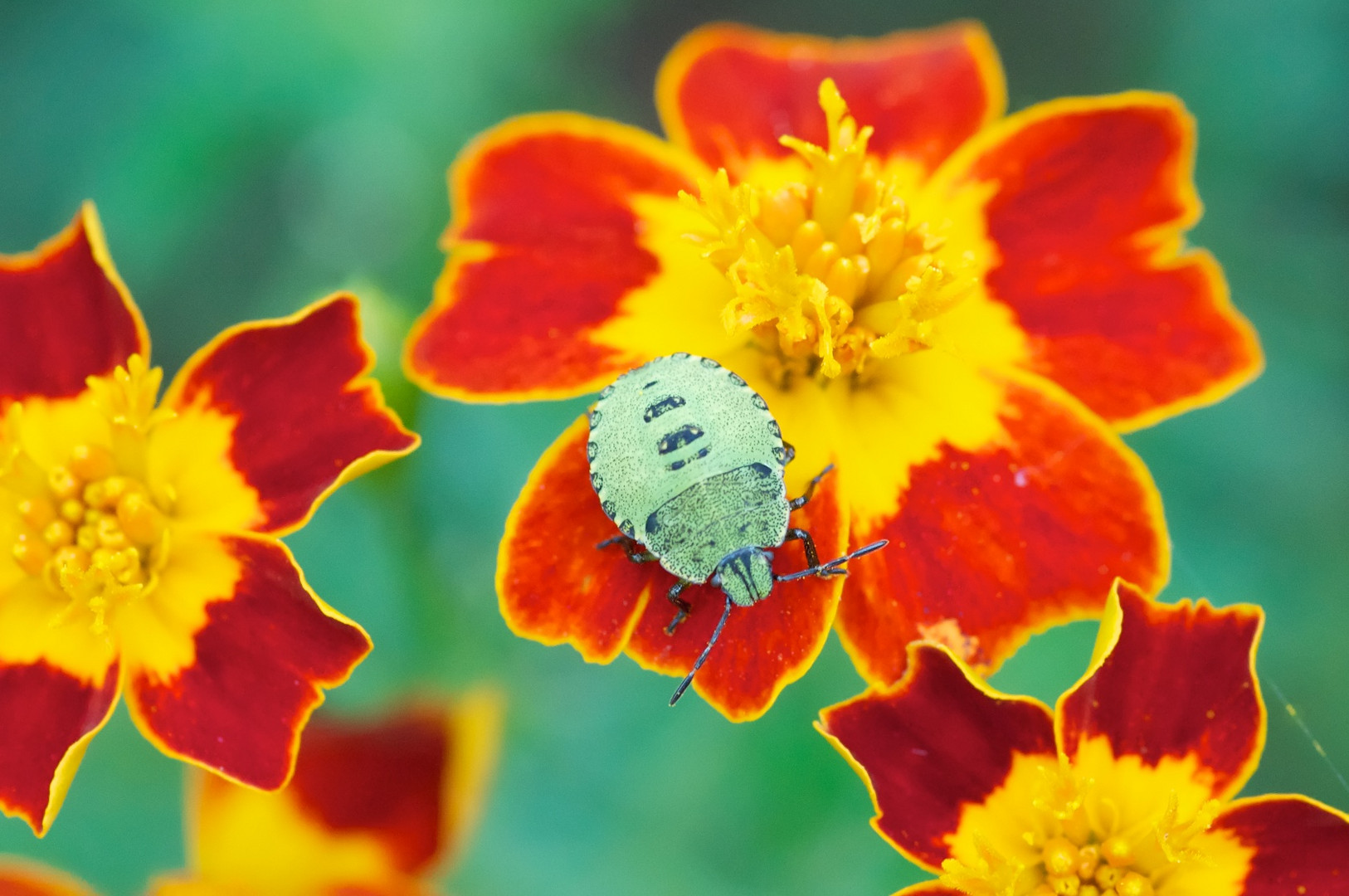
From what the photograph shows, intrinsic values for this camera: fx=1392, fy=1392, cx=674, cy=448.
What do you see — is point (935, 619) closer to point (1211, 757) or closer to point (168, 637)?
point (1211, 757)

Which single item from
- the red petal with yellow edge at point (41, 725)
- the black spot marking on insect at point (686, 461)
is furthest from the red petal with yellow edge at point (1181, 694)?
the red petal with yellow edge at point (41, 725)

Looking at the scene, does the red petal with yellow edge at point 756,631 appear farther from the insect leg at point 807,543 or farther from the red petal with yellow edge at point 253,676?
the red petal with yellow edge at point 253,676

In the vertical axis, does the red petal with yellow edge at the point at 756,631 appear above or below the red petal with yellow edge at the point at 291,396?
below

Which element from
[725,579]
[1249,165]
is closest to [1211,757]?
[725,579]

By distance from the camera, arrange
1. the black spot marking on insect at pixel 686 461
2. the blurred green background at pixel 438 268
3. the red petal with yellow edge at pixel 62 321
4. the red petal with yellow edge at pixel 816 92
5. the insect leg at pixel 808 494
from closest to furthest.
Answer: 1. the black spot marking on insect at pixel 686 461
2. the insect leg at pixel 808 494
3. the red petal with yellow edge at pixel 62 321
4. the red petal with yellow edge at pixel 816 92
5. the blurred green background at pixel 438 268

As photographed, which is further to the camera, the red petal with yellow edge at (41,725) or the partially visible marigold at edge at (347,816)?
the partially visible marigold at edge at (347,816)

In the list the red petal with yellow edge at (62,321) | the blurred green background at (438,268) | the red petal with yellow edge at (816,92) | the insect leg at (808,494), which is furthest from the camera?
the blurred green background at (438,268)

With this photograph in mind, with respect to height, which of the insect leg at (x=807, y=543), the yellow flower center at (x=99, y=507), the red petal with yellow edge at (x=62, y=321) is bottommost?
the insect leg at (x=807, y=543)

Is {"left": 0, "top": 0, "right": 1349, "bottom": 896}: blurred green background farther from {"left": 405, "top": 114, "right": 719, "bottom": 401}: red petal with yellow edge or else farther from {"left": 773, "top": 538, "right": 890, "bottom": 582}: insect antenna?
{"left": 773, "top": 538, "right": 890, "bottom": 582}: insect antenna

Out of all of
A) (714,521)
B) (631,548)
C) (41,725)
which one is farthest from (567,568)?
(41,725)
